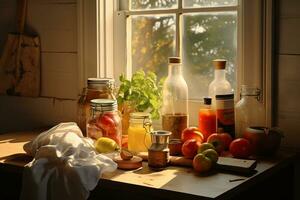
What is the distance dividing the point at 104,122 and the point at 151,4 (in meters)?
0.59

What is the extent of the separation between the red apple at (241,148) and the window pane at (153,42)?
59 cm

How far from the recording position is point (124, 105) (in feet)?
7.34

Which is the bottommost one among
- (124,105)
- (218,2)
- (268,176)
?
(268,176)

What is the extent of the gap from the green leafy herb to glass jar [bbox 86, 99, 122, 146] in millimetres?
135

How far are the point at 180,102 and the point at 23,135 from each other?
2.13 ft

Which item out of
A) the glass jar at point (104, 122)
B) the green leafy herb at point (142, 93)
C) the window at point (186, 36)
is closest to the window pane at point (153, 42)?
the window at point (186, 36)

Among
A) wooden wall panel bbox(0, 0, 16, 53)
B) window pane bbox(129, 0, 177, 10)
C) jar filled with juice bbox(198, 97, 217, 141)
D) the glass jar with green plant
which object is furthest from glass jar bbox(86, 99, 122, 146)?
wooden wall panel bbox(0, 0, 16, 53)

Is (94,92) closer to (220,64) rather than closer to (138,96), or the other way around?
(138,96)

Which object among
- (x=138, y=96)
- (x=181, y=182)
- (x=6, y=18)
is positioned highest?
(x=6, y=18)

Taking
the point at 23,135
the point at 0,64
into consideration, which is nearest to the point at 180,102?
the point at 23,135

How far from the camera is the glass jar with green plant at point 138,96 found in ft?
7.27

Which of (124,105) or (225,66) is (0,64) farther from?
(225,66)

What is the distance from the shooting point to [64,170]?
1.74 meters

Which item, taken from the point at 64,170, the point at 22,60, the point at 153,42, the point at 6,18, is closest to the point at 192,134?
the point at 64,170
